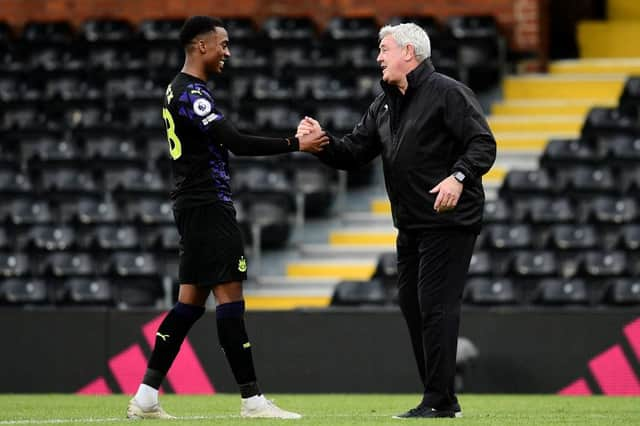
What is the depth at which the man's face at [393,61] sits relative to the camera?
299 inches

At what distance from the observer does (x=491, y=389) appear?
1166 cm

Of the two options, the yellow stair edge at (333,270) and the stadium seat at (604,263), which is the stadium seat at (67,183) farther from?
the stadium seat at (604,263)

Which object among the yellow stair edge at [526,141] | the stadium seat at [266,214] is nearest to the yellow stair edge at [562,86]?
the yellow stair edge at [526,141]

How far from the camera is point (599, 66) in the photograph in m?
18.7

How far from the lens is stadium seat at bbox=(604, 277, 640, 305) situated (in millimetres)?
13492

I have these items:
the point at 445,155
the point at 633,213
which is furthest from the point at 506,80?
the point at 445,155

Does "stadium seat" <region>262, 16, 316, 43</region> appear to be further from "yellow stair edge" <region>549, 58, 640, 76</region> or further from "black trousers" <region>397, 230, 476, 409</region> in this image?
"black trousers" <region>397, 230, 476, 409</region>

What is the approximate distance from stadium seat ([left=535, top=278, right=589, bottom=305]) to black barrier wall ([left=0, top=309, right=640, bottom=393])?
1.96m

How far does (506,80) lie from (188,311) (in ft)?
37.8

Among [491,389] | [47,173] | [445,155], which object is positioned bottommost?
[491,389]

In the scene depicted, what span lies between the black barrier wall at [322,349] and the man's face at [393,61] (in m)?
4.36

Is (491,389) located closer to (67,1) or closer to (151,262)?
(151,262)

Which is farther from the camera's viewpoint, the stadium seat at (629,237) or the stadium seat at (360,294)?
the stadium seat at (629,237)

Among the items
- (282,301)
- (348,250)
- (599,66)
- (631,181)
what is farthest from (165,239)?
(599,66)
